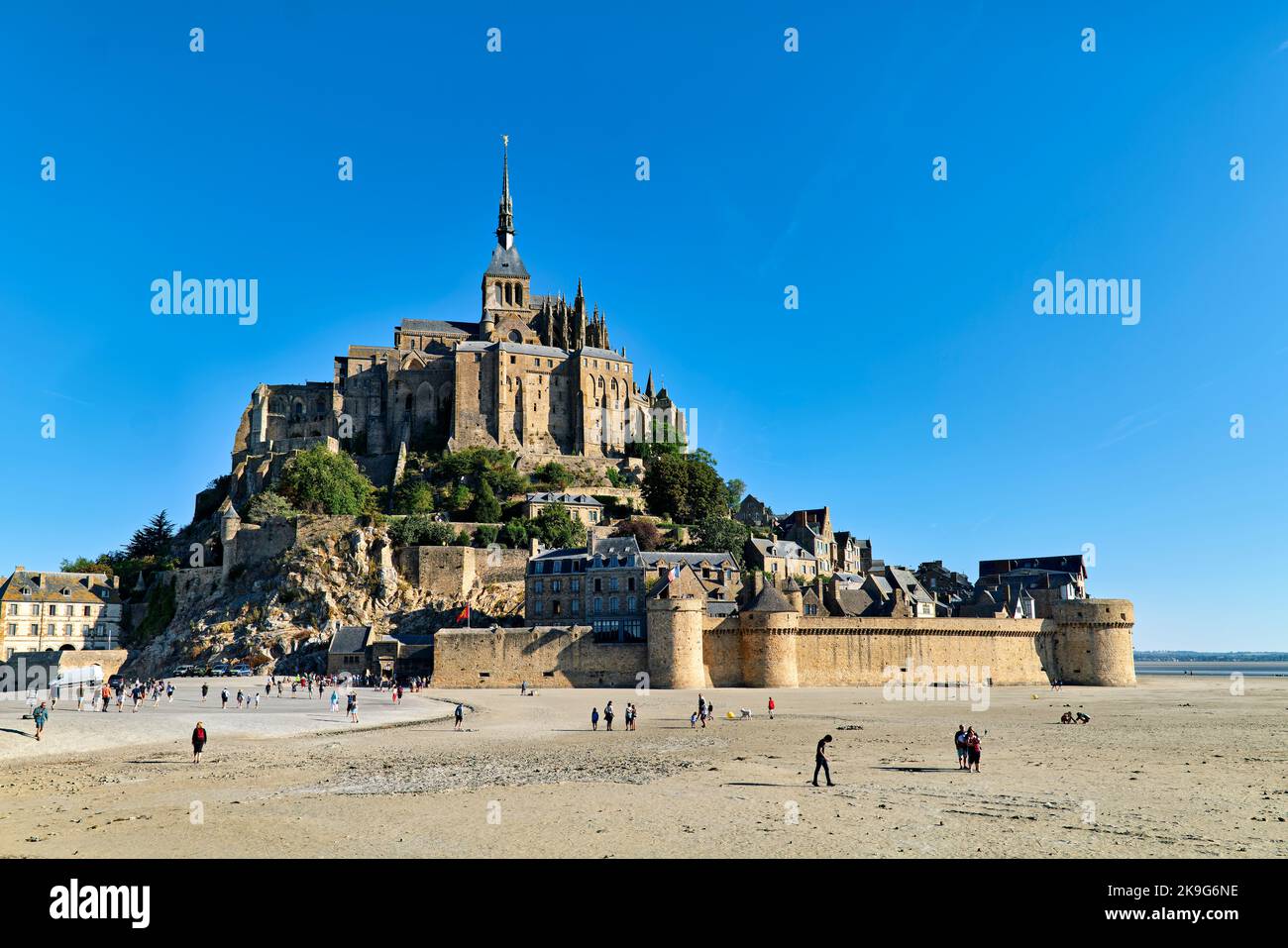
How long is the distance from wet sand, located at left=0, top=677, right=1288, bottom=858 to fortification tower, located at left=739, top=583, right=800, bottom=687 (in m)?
15.4

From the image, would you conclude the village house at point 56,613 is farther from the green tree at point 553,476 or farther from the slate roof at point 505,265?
the slate roof at point 505,265

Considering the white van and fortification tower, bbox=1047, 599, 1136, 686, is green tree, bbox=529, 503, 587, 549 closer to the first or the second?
the white van

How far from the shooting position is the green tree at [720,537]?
218 ft

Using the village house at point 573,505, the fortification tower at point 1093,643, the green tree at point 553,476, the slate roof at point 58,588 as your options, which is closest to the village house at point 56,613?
the slate roof at point 58,588

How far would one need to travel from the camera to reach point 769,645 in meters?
48.0

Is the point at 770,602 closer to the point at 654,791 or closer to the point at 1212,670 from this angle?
the point at 654,791

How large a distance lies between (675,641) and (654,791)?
2850cm

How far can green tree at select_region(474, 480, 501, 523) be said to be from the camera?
228 feet

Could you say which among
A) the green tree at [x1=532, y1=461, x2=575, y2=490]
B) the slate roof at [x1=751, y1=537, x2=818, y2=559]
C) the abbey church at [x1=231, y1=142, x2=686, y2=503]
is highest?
the abbey church at [x1=231, y1=142, x2=686, y2=503]

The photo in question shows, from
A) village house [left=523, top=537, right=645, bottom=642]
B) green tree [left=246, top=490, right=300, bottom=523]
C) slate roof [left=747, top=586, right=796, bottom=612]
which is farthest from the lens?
green tree [left=246, top=490, right=300, bottom=523]

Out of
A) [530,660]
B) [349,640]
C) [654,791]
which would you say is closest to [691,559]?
[530,660]

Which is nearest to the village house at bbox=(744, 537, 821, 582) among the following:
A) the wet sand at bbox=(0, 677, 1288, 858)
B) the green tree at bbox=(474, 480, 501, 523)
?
the green tree at bbox=(474, 480, 501, 523)

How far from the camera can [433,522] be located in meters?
65.6
